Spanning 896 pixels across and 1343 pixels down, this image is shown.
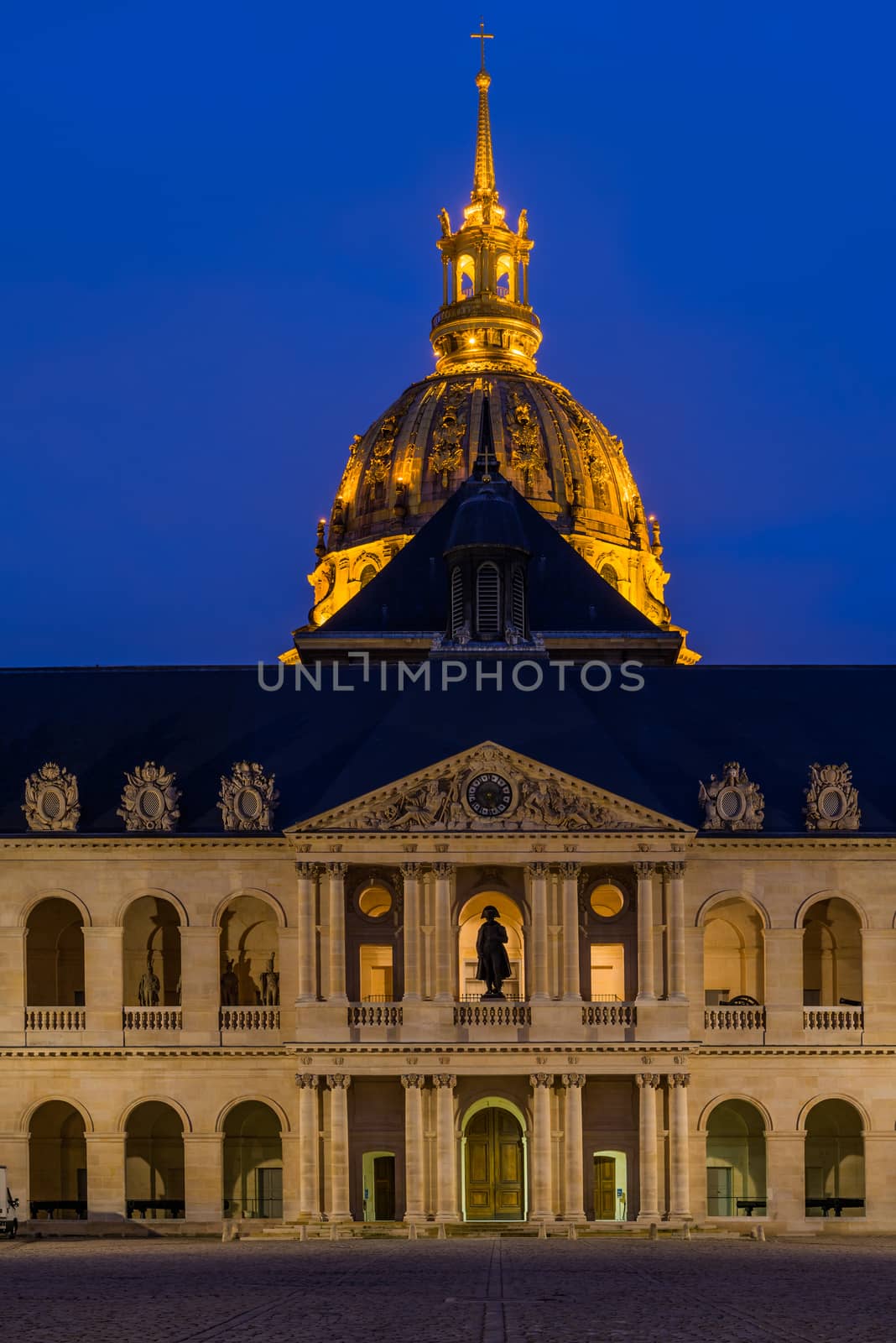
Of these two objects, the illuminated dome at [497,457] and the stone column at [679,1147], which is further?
the illuminated dome at [497,457]

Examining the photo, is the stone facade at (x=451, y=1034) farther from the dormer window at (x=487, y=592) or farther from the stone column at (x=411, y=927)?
the dormer window at (x=487, y=592)

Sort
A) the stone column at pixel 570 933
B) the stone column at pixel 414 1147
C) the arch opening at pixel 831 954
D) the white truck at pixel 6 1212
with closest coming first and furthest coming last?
the white truck at pixel 6 1212 < the stone column at pixel 414 1147 < the stone column at pixel 570 933 < the arch opening at pixel 831 954

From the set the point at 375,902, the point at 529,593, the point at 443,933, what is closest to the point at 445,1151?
the point at 443,933

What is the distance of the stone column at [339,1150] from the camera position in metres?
77.9

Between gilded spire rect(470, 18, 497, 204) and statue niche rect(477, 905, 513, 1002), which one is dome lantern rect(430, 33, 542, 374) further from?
statue niche rect(477, 905, 513, 1002)

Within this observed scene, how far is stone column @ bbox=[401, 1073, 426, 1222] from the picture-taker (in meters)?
77.5

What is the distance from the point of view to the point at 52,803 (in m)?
82.9

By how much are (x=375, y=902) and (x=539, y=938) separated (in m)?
6.67

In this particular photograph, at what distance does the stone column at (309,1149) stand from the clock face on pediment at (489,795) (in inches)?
414

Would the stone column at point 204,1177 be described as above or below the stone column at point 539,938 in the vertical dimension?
below

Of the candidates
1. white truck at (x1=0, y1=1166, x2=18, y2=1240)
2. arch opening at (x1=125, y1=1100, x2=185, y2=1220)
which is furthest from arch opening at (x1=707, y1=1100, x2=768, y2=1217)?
white truck at (x1=0, y1=1166, x2=18, y2=1240)

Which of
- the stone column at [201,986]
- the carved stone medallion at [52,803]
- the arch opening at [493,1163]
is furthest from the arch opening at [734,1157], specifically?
the carved stone medallion at [52,803]

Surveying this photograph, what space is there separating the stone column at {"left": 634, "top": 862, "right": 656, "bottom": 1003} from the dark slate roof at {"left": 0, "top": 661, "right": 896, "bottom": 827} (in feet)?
8.09

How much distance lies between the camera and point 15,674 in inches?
3605
